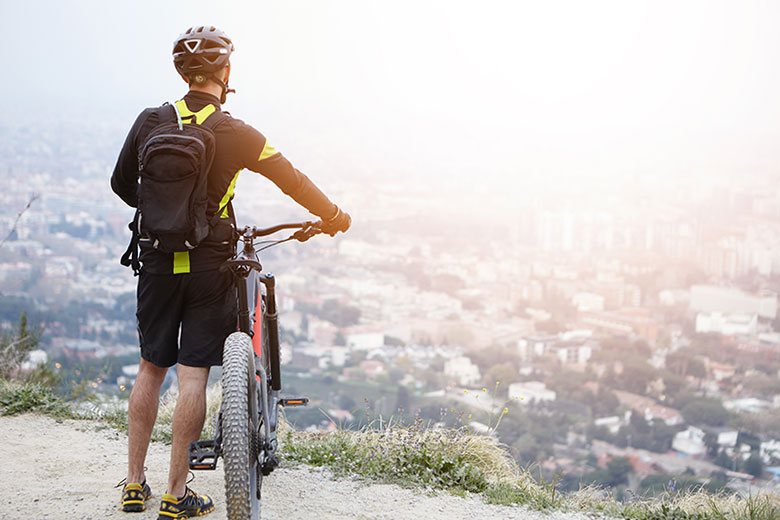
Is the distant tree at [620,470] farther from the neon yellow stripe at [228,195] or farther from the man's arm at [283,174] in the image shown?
the neon yellow stripe at [228,195]

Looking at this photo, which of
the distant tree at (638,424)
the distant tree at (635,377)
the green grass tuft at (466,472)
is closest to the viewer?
the green grass tuft at (466,472)

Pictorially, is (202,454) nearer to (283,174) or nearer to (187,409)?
(187,409)

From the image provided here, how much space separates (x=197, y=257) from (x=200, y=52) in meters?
0.86

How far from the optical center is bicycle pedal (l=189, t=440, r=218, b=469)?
255 centimetres

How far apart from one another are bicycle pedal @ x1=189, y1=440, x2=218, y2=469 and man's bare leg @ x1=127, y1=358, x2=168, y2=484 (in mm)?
564

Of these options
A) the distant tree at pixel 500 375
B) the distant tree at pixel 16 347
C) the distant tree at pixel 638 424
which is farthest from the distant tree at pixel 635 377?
the distant tree at pixel 16 347

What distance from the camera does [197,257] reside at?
2.79 m

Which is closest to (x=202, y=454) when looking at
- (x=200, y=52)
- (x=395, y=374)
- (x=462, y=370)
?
(x=200, y=52)

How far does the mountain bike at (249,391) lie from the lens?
247 centimetres

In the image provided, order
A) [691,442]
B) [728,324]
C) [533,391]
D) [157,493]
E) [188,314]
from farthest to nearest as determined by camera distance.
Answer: [728,324] → [533,391] → [691,442] → [157,493] → [188,314]

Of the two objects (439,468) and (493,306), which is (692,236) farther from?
(439,468)

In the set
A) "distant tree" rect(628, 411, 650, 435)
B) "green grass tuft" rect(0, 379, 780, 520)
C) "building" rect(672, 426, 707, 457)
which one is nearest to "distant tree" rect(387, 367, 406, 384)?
"distant tree" rect(628, 411, 650, 435)

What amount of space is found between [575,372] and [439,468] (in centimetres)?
2603

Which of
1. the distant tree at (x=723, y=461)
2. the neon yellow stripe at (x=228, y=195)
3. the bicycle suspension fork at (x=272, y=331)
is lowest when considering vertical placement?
the distant tree at (x=723, y=461)
